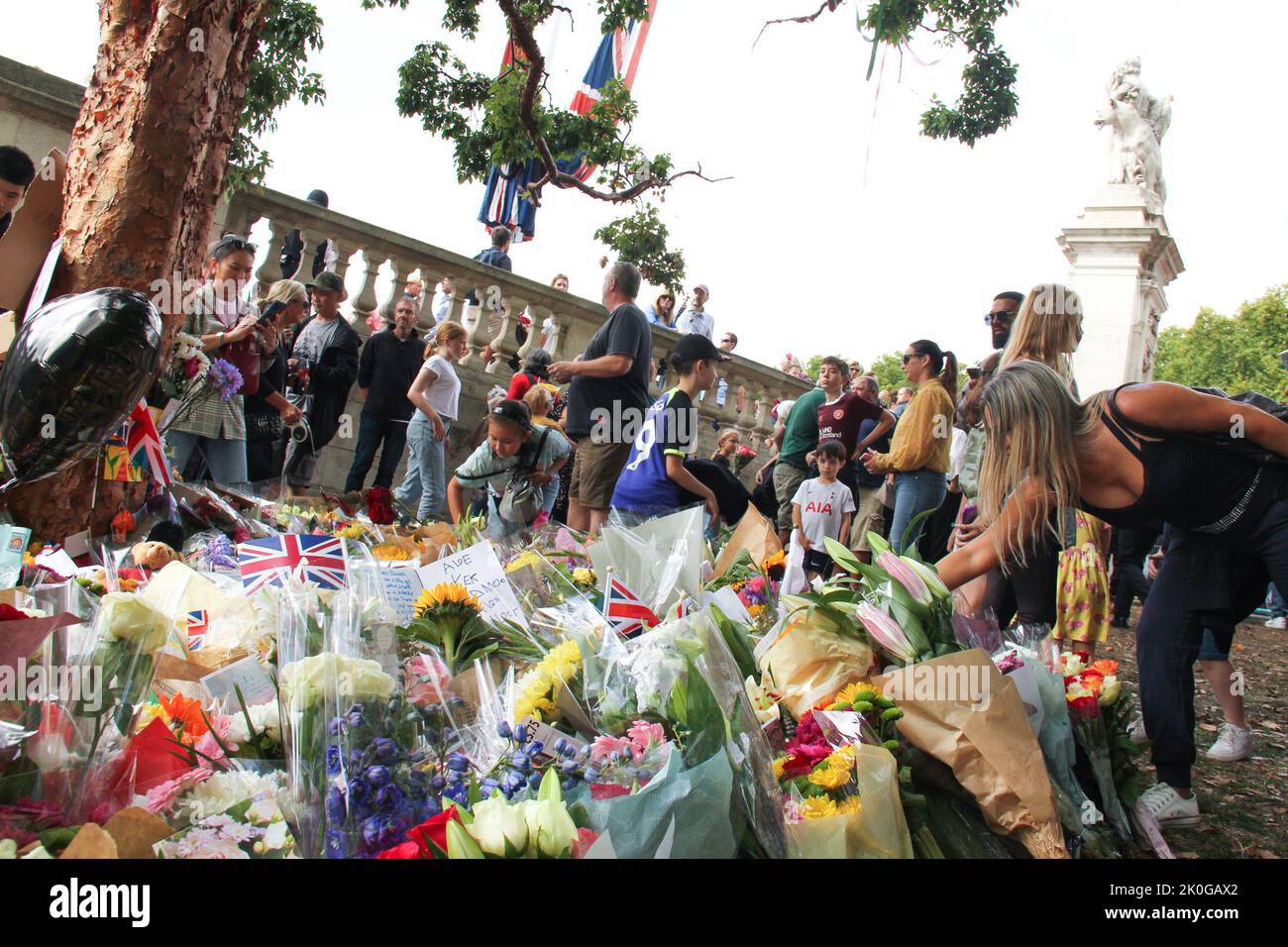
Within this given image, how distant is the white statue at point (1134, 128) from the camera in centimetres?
1334

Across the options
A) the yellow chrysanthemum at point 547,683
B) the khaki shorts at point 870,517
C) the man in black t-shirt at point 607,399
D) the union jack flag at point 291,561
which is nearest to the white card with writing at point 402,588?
the union jack flag at point 291,561

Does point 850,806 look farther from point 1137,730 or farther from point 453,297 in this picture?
point 453,297

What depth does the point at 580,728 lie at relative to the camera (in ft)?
6.44

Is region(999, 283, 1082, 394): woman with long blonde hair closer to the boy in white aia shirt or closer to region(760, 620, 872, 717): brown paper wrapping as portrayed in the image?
region(760, 620, 872, 717): brown paper wrapping

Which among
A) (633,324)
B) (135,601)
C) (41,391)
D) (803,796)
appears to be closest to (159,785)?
(135,601)

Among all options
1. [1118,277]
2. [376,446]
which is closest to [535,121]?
[376,446]

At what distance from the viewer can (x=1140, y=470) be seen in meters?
2.72

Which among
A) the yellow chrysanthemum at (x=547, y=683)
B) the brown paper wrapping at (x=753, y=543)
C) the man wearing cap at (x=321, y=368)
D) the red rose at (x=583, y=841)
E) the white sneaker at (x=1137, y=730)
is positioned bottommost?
the red rose at (x=583, y=841)

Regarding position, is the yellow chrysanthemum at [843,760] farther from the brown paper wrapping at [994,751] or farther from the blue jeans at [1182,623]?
the blue jeans at [1182,623]

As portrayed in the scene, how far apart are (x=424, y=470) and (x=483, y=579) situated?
164 inches

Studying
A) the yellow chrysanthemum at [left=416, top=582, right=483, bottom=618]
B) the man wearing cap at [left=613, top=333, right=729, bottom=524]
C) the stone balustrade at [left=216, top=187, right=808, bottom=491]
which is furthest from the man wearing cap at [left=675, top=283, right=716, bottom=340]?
the yellow chrysanthemum at [left=416, top=582, right=483, bottom=618]

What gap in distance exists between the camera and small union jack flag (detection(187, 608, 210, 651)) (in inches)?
96.1

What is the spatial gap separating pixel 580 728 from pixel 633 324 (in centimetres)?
353

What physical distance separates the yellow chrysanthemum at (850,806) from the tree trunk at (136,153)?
3.07m
